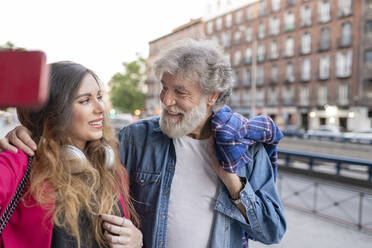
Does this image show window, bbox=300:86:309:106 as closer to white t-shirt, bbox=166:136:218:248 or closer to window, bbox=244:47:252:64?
window, bbox=244:47:252:64

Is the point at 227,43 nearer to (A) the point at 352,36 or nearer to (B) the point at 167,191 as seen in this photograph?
(A) the point at 352,36

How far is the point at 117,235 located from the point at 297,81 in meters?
34.5

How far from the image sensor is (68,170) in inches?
49.4

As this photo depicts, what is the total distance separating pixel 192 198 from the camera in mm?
1604

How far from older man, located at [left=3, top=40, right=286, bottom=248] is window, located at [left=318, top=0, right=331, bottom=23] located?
34314 millimetres

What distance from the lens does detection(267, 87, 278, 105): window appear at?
3484 centimetres

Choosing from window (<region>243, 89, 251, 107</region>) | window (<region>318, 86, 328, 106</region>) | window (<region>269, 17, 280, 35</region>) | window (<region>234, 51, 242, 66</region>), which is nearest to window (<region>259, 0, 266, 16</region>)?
window (<region>269, 17, 280, 35</region>)

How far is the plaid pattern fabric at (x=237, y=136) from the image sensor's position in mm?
1421

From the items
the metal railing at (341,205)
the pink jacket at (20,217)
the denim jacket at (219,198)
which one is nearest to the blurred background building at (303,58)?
the metal railing at (341,205)

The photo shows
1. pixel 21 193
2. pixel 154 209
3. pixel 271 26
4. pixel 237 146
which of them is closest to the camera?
pixel 21 193

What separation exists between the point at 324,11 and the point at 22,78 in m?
36.3

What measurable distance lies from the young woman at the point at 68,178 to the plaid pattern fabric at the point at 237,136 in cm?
55

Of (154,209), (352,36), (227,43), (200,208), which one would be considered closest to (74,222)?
(154,209)

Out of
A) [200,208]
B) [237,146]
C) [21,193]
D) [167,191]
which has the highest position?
[237,146]
